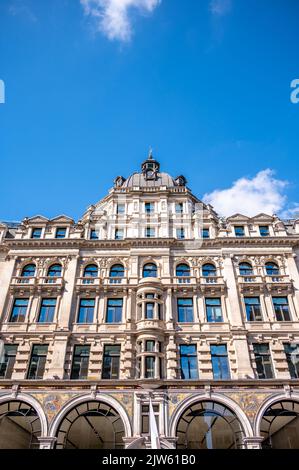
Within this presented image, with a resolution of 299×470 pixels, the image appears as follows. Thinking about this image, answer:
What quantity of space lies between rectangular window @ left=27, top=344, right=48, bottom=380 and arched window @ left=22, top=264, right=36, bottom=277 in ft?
23.1

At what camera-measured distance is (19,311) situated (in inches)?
1198

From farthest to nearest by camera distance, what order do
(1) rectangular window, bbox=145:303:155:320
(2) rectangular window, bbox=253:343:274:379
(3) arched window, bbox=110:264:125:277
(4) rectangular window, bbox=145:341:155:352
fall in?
(3) arched window, bbox=110:264:125:277
(1) rectangular window, bbox=145:303:155:320
(4) rectangular window, bbox=145:341:155:352
(2) rectangular window, bbox=253:343:274:379

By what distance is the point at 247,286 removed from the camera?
31.2m

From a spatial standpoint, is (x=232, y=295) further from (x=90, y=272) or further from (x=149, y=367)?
(x=90, y=272)

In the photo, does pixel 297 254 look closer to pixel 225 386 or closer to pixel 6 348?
pixel 225 386

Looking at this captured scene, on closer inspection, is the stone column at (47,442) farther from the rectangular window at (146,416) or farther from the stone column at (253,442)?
the stone column at (253,442)

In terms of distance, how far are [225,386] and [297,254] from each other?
14656 mm

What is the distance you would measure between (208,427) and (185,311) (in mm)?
8589

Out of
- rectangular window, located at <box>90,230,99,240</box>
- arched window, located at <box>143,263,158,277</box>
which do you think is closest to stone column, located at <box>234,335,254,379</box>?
arched window, located at <box>143,263,158,277</box>

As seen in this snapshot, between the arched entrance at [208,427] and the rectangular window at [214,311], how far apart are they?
21.4 ft

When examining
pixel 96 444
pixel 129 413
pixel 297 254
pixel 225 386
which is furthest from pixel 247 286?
pixel 96 444

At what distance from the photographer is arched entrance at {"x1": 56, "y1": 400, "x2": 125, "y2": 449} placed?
2456 centimetres

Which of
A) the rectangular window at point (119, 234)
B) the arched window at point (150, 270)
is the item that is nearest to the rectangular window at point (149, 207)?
the rectangular window at point (119, 234)

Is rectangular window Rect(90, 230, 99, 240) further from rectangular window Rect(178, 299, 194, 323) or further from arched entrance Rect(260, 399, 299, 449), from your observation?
arched entrance Rect(260, 399, 299, 449)
